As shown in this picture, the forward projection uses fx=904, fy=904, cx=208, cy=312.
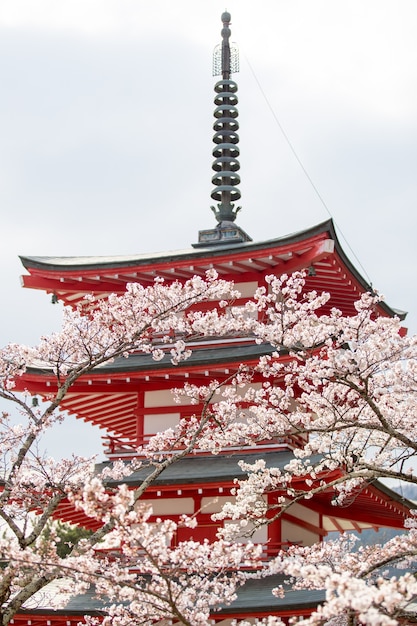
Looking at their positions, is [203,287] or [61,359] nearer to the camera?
[61,359]

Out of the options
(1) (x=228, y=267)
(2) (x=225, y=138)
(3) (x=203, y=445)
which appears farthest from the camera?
(2) (x=225, y=138)

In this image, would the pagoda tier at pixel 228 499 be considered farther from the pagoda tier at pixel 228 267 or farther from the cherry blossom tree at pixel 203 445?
the pagoda tier at pixel 228 267

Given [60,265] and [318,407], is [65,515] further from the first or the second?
[318,407]

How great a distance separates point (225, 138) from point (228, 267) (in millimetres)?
5466

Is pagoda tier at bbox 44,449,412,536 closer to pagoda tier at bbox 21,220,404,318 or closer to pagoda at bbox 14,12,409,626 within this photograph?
pagoda at bbox 14,12,409,626

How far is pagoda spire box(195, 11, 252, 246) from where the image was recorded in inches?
804

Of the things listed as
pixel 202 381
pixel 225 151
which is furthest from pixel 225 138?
pixel 202 381

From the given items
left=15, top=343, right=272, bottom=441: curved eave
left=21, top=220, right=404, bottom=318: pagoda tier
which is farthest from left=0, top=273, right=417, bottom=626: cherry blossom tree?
left=21, top=220, right=404, bottom=318: pagoda tier

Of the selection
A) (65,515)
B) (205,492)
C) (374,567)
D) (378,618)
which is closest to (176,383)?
(205,492)

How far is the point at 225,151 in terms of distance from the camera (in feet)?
72.8

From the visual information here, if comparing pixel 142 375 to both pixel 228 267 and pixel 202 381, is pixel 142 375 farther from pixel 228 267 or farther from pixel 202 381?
pixel 228 267

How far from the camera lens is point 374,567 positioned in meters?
9.11

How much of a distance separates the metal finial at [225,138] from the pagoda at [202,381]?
50.2 inches

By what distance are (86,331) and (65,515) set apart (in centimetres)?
760
